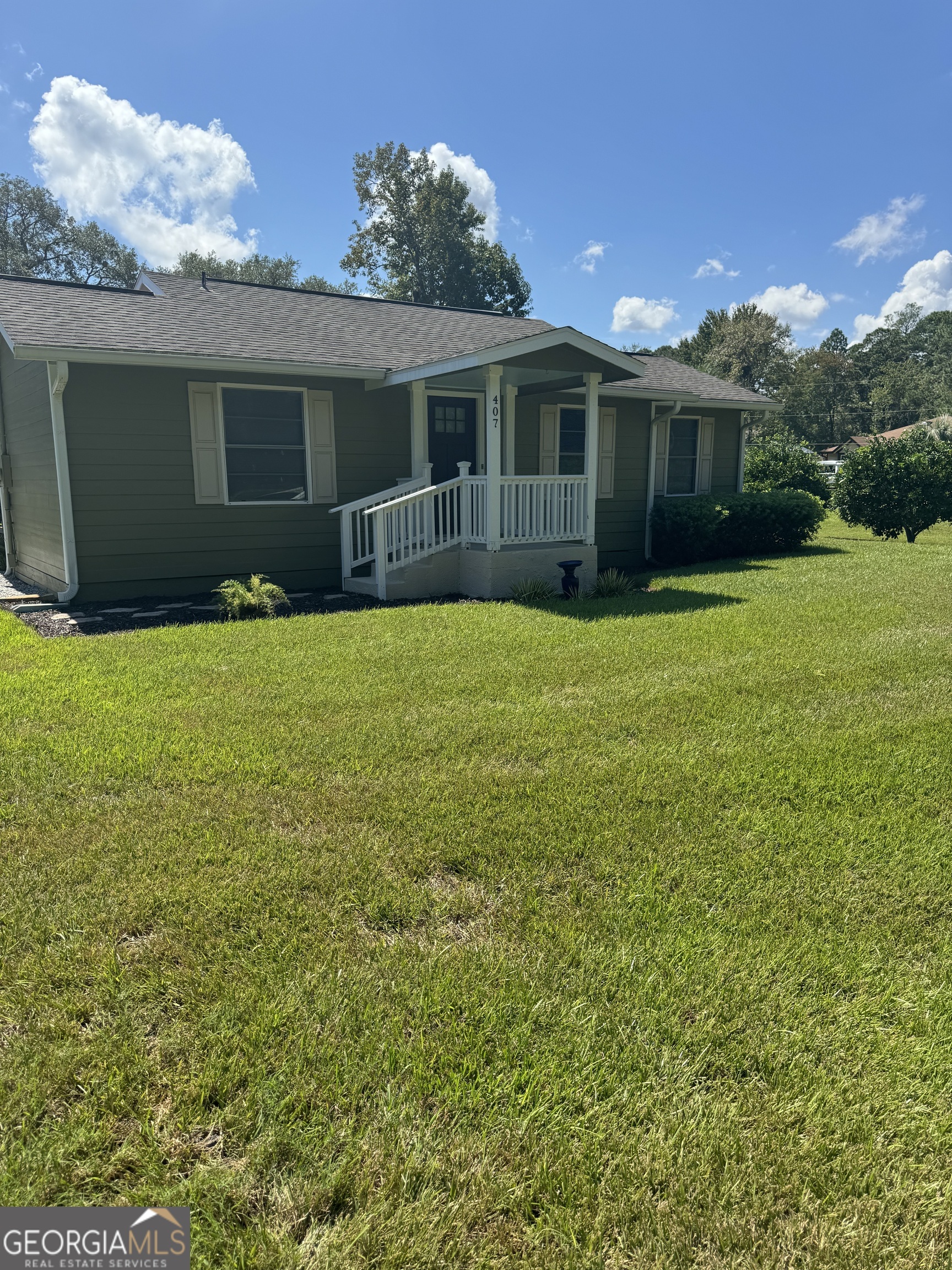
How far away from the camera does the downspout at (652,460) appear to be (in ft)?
44.2

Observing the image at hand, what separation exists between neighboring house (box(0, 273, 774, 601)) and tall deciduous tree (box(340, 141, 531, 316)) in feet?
110

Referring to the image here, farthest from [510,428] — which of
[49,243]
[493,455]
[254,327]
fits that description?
[49,243]

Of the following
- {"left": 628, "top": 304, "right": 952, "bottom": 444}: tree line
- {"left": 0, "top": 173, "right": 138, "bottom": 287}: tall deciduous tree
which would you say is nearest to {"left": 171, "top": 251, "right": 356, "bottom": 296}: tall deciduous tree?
{"left": 0, "top": 173, "right": 138, "bottom": 287}: tall deciduous tree

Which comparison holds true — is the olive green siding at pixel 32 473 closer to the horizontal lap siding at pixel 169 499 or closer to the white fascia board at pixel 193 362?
the horizontal lap siding at pixel 169 499

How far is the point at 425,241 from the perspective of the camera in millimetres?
41938

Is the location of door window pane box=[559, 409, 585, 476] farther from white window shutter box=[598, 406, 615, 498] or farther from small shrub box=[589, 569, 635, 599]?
small shrub box=[589, 569, 635, 599]

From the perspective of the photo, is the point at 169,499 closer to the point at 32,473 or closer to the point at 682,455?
the point at 32,473

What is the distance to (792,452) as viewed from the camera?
83.0 ft

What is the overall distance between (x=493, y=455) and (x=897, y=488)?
10.8m

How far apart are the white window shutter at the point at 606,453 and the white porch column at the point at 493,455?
3.95 meters

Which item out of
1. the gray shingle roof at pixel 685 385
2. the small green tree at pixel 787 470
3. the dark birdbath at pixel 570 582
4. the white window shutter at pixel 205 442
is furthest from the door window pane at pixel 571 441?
the small green tree at pixel 787 470

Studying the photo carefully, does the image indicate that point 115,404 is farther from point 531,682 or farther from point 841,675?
point 841,675

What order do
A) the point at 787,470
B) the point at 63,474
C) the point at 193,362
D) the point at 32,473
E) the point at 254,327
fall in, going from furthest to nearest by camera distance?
1. the point at 787,470
2. the point at 32,473
3. the point at 254,327
4. the point at 193,362
5. the point at 63,474

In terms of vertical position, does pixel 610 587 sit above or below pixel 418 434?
below
